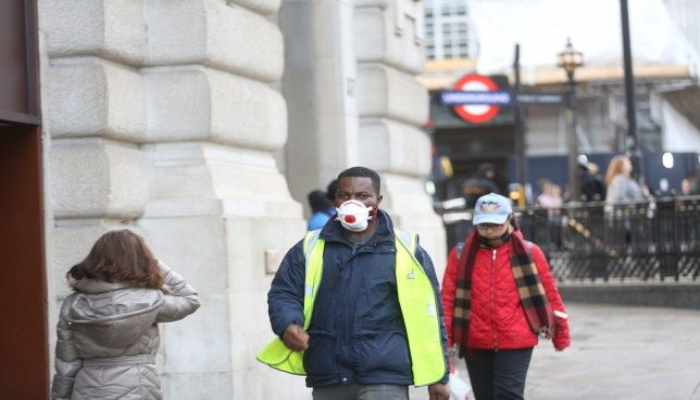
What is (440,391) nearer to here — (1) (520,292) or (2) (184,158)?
(1) (520,292)

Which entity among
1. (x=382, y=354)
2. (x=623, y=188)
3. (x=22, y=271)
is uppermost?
(x=623, y=188)

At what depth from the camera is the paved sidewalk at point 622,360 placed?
39.0ft

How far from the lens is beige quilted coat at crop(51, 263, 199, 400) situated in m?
6.97

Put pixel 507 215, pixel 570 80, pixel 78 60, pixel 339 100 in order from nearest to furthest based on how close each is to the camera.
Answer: pixel 507 215, pixel 78 60, pixel 339 100, pixel 570 80

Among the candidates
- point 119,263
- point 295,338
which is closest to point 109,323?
point 119,263

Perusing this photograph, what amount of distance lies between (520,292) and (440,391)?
2202mm

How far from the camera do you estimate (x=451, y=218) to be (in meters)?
24.2

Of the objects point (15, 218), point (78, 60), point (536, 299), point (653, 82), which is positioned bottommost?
point (536, 299)

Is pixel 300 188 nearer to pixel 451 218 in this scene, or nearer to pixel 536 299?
pixel 536 299

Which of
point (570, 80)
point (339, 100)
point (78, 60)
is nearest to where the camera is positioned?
point (78, 60)

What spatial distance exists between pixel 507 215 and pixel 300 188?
206 inches

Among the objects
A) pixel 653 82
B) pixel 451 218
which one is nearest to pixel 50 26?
pixel 451 218

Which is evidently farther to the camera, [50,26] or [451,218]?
[451,218]

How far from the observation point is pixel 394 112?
46.9ft
